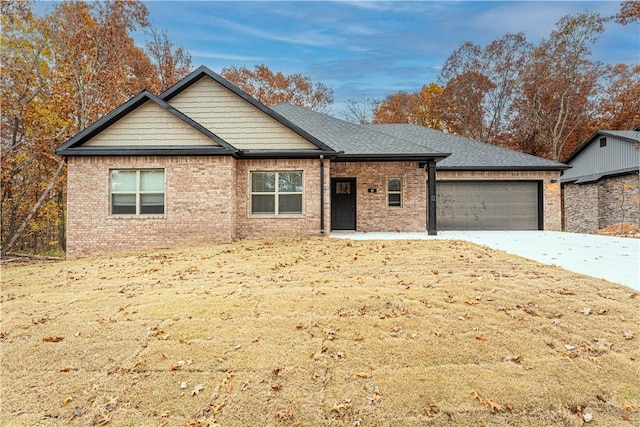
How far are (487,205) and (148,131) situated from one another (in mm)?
13838

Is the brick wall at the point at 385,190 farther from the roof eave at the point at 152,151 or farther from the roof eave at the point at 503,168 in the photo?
the roof eave at the point at 152,151

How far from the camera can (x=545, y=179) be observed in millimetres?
16203

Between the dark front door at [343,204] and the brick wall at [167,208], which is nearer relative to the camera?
the brick wall at [167,208]

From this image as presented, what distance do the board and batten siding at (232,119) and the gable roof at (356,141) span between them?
2.16 m

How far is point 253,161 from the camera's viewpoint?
477 inches

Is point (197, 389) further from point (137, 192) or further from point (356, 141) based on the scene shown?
point (356, 141)

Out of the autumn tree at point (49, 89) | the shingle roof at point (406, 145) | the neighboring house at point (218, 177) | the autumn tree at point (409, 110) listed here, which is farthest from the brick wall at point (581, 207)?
the autumn tree at point (49, 89)

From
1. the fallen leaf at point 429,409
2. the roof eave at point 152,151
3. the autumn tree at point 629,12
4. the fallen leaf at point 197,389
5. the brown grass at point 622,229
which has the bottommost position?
the fallen leaf at point 429,409

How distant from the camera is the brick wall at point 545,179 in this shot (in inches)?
631

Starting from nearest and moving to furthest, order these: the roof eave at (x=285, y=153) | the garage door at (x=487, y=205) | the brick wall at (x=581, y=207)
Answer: the roof eave at (x=285, y=153)
the garage door at (x=487, y=205)
the brick wall at (x=581, y=207)

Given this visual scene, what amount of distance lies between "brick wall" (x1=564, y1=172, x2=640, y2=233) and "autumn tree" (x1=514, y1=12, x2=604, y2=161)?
7828 mm

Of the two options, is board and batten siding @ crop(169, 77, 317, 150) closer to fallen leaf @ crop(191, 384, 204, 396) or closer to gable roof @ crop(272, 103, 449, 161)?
gable roof @ crop(272, 103, 449, 161)

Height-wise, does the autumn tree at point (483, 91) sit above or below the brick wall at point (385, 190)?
above

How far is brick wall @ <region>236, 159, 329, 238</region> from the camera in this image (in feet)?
39.5
